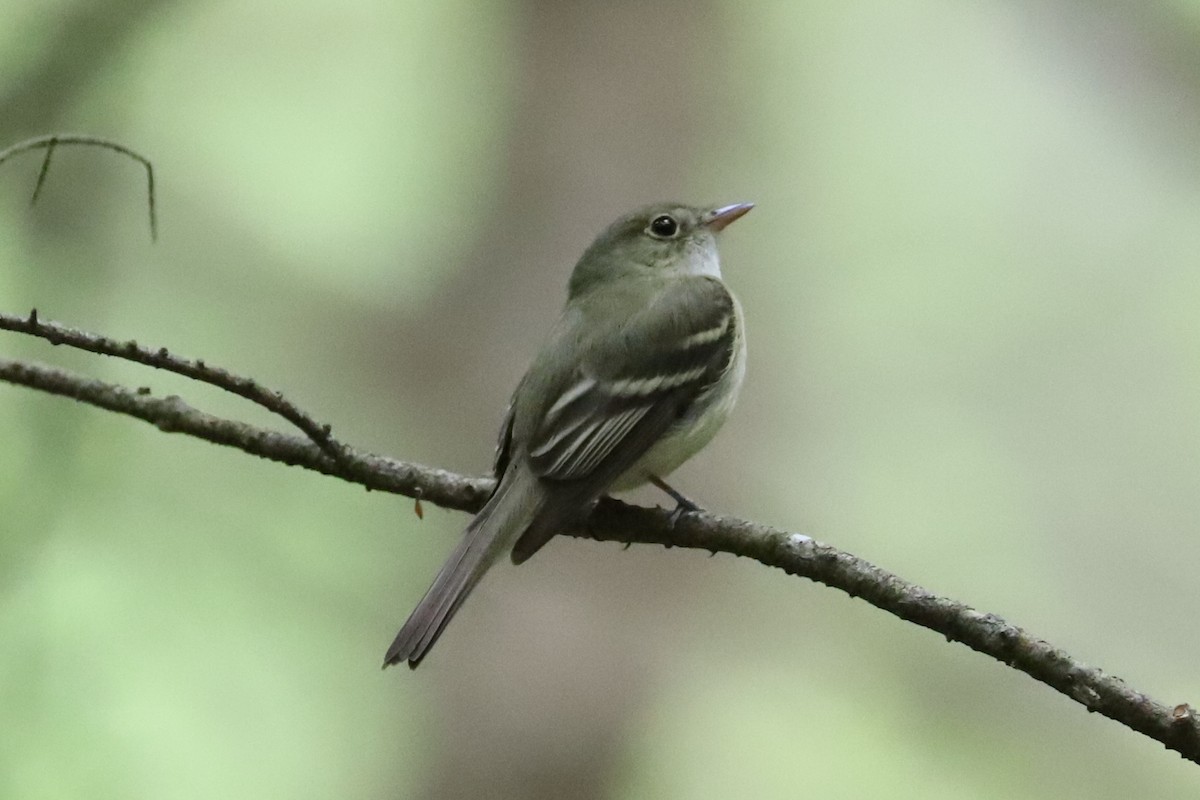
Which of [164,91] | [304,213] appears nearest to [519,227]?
[304,213]

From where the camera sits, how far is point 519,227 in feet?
19.4

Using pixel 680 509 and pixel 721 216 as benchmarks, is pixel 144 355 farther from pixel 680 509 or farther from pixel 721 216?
pixel 721 216

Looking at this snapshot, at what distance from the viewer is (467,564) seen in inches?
113

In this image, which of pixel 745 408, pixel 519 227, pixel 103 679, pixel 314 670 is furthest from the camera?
pixel 745 408

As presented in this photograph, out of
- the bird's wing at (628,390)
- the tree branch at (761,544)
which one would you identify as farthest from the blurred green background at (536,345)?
the tree branch at (761,544)

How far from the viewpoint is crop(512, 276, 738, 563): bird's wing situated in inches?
124

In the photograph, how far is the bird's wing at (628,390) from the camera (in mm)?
3150

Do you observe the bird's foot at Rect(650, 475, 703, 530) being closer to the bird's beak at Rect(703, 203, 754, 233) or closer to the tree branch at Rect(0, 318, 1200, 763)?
the tree branch at Rect(0, 318, 1200, 763)

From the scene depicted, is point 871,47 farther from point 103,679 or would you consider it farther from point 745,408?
point 103,679

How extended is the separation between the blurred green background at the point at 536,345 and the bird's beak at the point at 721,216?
58.9 inches

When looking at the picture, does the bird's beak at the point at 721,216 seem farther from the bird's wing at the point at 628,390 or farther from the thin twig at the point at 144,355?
the thin twig at the point at 144,355

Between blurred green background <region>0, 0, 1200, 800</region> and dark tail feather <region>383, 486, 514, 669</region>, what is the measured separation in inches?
91.6

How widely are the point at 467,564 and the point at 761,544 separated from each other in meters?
0.78

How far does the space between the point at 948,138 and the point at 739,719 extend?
142 inches
